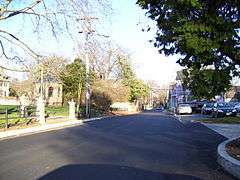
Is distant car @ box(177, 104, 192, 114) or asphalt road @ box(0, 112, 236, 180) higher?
distant car @ box(177, 104, 192, 114)

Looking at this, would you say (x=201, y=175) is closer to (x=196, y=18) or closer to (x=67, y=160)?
(x=67, y=160)

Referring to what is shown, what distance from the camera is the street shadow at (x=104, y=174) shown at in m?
9.86

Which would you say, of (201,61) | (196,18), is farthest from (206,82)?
(196,18)

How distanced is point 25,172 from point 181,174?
3.41 meters

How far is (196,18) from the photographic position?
1352cm

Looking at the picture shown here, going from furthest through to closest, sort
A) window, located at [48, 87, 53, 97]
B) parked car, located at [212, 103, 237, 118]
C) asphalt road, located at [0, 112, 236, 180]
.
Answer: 1. window, located at [48, 87, 53, 97]
2. parked car, located at [212, 103, 237, 118]
3. asphalt road, located at [0, 112, 236, 180]

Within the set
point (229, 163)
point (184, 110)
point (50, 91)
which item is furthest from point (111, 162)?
point (50, 91)

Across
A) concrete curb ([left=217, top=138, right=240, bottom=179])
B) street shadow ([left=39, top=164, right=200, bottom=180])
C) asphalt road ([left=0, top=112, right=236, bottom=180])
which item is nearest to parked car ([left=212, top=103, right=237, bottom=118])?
asphalt road ([left=0, top=112, right=236, bottom=180])

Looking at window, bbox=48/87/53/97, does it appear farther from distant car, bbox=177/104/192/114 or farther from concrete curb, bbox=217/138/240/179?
concrete curb, bbox=217/138/240/179

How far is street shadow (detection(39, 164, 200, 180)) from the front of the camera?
9859 mm

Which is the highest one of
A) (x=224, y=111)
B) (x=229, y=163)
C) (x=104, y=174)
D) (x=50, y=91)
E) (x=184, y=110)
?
(x=50, y=91)

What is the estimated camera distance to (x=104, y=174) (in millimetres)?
10273

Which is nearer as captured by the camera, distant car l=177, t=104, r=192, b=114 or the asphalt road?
the asphalt road

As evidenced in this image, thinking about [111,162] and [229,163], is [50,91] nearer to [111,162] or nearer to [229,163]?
[111,162]
